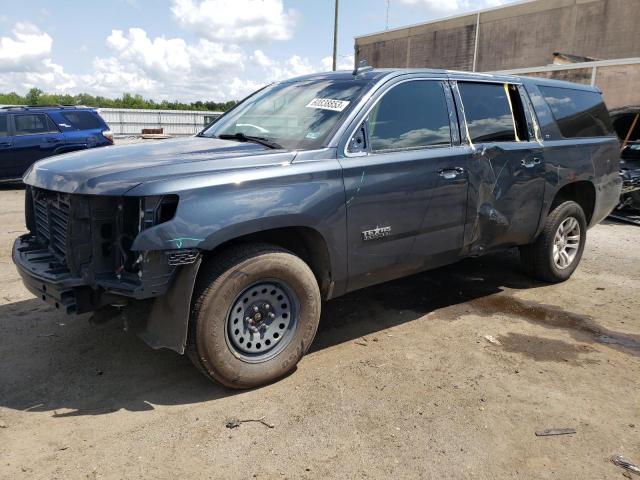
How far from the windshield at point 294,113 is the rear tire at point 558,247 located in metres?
2.58

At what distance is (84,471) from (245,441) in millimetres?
779

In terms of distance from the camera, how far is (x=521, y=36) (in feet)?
117

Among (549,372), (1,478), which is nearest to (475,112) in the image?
(549,372)

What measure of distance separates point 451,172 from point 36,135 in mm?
11254

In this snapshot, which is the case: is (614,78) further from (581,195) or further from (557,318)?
(557,318)

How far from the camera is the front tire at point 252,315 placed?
3.01m

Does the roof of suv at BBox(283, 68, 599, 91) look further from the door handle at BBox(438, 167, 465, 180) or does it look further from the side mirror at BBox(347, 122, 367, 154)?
the door handle at BBox(438, 167, 465, 180)

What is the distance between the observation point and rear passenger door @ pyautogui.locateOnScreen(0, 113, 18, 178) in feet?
38.8

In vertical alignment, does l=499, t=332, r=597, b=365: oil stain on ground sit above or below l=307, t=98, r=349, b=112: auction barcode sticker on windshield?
below

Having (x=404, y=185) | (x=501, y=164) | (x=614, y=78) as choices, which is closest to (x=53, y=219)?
(x=404, y=185)

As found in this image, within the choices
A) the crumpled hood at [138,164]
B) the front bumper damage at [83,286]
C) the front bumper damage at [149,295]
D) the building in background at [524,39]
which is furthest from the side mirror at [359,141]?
the building in background at [524,39]

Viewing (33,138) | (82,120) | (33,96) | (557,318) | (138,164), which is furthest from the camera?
(33,96)

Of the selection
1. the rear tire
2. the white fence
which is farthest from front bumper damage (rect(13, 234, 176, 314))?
the white fence

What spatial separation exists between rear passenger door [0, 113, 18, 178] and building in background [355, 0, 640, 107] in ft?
54.2
